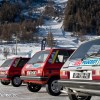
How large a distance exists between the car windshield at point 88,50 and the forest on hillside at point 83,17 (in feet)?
423

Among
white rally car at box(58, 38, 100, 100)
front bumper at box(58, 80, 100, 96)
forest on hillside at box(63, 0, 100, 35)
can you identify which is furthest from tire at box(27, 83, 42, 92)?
forest on hillside at box(63, 0, 100, 35)

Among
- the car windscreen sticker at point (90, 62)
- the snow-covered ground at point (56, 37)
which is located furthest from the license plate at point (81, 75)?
the snow-covered ground at point (56, 37)

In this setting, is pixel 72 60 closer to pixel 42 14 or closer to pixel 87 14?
pixel 87 14

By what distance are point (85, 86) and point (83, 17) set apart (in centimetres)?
15034

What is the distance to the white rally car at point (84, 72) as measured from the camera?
21.2 feet

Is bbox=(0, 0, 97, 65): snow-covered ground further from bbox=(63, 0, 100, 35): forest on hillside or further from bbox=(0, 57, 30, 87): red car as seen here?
bbox=(0, 57, 30, 87): red car

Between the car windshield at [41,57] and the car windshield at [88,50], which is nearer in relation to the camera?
the car windshield at [88,50]

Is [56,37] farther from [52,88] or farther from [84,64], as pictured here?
[84,64]

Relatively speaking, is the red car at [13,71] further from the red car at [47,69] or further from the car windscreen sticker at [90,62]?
the car windscreen sticker at [90,62]

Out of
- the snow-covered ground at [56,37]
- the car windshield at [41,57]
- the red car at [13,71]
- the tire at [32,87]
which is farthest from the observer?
the snow-covered ground at [56,37]

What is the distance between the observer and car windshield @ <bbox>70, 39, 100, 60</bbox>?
6969 millimetres

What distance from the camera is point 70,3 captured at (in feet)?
537

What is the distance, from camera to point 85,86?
653 cm

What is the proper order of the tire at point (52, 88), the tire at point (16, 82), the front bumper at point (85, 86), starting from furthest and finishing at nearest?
the tire at point (16, 82)
the tire at point (52, 88)
the front bumper at point (85, 86)
